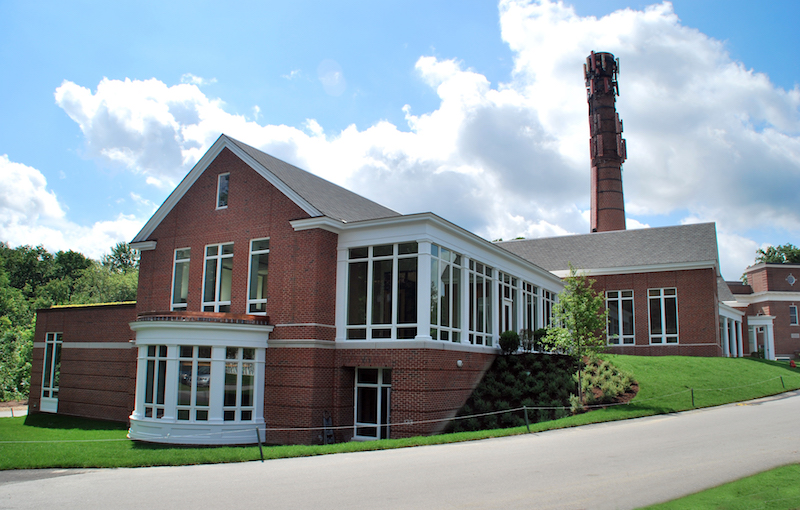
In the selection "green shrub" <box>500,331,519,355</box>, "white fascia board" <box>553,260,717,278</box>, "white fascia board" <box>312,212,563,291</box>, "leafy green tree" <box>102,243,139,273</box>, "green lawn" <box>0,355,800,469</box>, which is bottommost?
"green lawn" <box>0,355,800,469</box>

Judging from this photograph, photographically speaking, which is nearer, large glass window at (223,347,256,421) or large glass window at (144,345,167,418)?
large glass window at (223,347,256,421)

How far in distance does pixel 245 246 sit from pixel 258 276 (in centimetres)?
126

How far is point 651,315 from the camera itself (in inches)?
1351

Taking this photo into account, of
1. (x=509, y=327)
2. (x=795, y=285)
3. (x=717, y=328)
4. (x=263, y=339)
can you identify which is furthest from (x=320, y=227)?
(x=795, y=285)

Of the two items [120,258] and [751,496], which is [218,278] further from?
[120,258]

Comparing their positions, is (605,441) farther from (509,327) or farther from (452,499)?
(509,327)

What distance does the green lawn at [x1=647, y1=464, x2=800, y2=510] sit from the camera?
7953 millimetres

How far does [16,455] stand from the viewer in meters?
14.2

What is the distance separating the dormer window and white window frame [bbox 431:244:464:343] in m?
8.49

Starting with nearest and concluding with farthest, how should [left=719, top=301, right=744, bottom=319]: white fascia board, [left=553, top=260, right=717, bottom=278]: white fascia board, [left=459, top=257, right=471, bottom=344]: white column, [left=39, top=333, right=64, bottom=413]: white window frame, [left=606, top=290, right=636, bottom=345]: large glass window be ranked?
[left=459, top=257, right=471, bottom=344]: white column, [left=39, top=333, right=64, bottom=413]: white window frame, [left=553, top=260, right=717, bottom=278]: white fascia board, [left=606, top=290, right=636, bottom=345]: large glass window, [left=719, top=301, right=744, bottom=319]: white fascia board

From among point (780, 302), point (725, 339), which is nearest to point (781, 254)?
point (780, 302)

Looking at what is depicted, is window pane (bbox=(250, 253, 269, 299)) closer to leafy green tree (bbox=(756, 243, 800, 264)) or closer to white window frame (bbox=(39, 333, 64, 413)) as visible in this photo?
white window frame (bbox=(39, 333, 64, 413))

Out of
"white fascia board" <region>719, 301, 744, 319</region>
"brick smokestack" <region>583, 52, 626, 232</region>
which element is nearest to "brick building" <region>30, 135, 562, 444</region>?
"white fascia board" <region>719, 301, 744, 319</region>

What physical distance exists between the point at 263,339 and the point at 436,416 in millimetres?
6068
